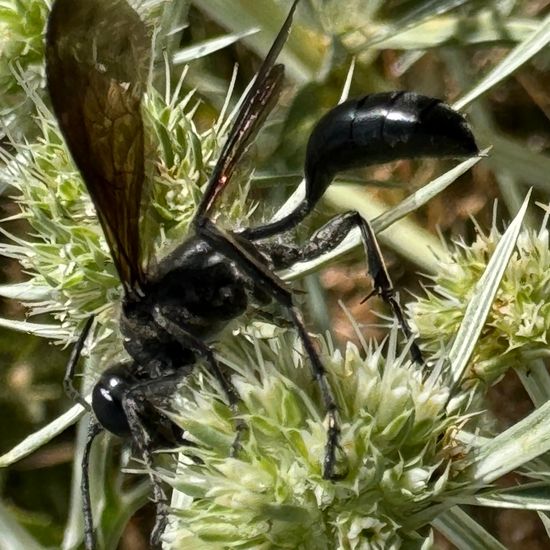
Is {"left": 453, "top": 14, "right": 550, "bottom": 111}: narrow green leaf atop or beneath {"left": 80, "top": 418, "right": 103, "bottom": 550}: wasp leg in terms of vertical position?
atop

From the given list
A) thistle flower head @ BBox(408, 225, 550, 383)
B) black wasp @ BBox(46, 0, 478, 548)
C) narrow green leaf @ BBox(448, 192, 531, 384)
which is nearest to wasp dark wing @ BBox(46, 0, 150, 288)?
black wasp @ BBox(46, 0, 478, 548)

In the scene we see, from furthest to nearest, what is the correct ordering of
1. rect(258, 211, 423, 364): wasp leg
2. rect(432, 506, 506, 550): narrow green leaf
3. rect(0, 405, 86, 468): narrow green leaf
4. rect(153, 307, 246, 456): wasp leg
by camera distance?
rect(0, 405, 86, 468): narrow green leaf, rect(432, 506, 506, 550): narrow green leaf, rect(258, 211, 423, 364): wasp leg, rect(153, 307, 246, 456): wasp leg

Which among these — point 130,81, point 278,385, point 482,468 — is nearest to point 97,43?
point 130,81

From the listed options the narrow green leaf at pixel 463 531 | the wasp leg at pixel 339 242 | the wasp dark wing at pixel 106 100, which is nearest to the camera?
the wasp dark wing at pixel 106 100

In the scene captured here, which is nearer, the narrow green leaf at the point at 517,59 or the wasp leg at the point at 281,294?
Result: the wasp leg at the point at 281,294

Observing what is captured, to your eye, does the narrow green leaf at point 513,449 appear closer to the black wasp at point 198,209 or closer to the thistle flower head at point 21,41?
the black wasp at point 198,209

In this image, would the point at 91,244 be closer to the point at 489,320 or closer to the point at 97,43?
the point at 97,43

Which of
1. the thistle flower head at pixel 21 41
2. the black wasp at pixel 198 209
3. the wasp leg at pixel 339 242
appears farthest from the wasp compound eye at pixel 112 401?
the thistle flower head at pixel 21 41

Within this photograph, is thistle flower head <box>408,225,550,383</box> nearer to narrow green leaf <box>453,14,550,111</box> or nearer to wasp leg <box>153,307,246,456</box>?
narrow green leaf <box>453,14,550,111</box>
